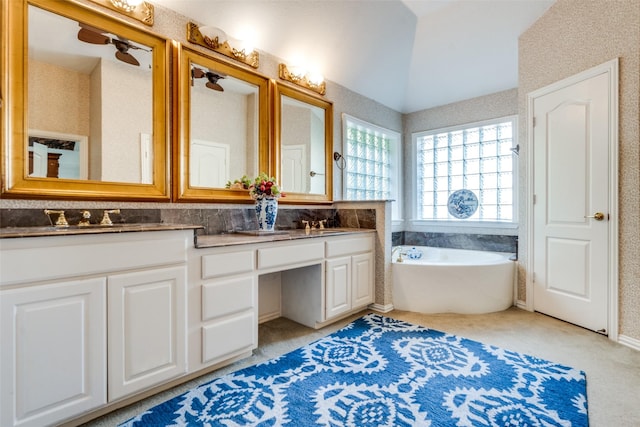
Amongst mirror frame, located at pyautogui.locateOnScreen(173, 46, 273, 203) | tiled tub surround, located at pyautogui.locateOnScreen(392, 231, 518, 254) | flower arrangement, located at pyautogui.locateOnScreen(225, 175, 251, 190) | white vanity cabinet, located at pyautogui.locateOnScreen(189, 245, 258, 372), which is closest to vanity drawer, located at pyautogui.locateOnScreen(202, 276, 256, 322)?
white vanity cabinet, located at pyautogui.locateOnScreen(189, 245, 258, 372)

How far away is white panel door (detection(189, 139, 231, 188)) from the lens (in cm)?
238

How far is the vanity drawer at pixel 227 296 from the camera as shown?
6.13ft

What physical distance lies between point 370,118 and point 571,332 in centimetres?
287

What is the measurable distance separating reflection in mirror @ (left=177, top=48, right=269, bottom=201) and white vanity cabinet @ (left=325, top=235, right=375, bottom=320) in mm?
884

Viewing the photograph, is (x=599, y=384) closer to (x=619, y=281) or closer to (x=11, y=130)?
(x=619, y=281)

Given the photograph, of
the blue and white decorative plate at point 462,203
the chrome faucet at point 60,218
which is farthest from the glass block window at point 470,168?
the chrome faucet at point 60,218

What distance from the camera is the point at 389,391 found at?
69.0 inches

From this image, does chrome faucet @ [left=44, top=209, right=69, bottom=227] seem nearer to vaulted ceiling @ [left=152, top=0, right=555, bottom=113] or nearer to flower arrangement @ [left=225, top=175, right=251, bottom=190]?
flower arrangement @ [left=225, top=175, right=251, bottom=190]

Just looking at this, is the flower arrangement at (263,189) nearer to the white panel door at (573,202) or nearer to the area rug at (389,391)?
the area rug at (389,391)

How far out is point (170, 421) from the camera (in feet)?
4.97

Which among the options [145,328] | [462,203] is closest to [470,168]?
[462,203]

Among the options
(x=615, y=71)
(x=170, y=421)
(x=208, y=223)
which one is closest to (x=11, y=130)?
(x=208, y=223)

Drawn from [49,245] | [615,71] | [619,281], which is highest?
[615,71]

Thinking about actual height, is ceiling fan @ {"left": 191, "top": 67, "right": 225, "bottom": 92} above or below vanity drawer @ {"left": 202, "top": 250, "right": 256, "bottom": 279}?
above
